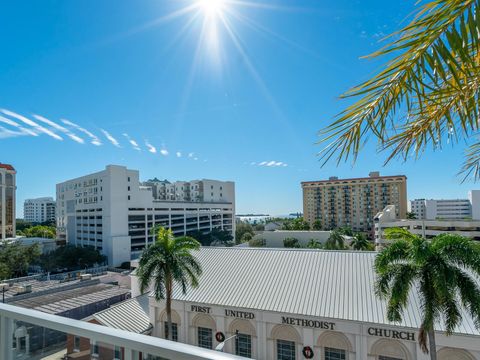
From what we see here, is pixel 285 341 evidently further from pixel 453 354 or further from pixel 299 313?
pixel 453 354

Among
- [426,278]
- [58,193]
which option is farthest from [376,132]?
[58,193]

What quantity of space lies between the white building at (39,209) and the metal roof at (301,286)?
14490cm

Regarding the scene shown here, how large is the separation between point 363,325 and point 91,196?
194ft

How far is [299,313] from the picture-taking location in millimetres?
14086

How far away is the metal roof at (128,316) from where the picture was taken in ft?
53.1

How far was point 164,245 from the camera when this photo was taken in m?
16.5

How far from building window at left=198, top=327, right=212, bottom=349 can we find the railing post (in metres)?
16.1

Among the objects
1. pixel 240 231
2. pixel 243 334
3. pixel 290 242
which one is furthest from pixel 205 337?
pixel 240 231

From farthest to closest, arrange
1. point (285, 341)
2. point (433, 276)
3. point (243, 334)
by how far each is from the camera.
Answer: point (243, 334) < point (285, 341) < point (433, 276)

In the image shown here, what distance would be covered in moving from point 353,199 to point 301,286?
252 feet

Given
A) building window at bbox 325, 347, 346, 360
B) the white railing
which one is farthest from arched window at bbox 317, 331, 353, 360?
the white railing

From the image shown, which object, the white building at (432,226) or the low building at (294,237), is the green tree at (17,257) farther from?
the white building at (432,226)

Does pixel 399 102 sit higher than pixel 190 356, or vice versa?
pixel 399 102

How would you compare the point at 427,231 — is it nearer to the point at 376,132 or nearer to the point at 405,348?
the point at 405,348
